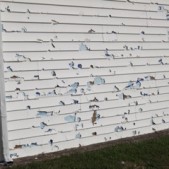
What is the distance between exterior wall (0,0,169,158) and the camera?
6621 millimetres

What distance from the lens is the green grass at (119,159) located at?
6.46m

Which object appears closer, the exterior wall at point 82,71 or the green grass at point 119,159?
the green grass at point 119,159

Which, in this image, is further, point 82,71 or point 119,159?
point 82,71

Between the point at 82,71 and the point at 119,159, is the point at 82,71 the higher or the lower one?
the higher one

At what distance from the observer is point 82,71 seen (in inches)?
286

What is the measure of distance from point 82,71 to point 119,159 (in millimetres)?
1423

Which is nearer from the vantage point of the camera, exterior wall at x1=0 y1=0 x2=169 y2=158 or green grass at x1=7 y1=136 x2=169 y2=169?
green grass at x1=7 y1=136 x2=169 y2=169

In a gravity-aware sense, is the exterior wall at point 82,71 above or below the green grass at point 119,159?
above

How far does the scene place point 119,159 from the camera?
22.3 ft

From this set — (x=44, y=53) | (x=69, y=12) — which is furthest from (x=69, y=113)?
(x=69, y=12)

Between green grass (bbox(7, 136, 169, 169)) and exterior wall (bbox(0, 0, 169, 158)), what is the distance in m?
0.36

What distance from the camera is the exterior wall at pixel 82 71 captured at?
6621mm

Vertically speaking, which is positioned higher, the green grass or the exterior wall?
the exterior wall

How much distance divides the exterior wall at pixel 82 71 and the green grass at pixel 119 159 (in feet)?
1.17
